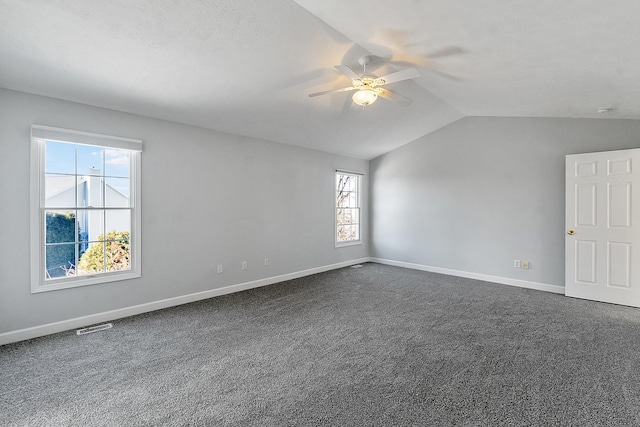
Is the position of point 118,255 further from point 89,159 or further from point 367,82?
point 367,82

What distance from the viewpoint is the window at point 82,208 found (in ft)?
10.4

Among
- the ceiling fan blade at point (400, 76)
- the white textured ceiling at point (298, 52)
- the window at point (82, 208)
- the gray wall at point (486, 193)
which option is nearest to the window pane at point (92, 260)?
the window at point (82, 208)

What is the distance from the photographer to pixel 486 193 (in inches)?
216

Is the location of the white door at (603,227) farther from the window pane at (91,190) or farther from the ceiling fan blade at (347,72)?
the window pane at (91,190)

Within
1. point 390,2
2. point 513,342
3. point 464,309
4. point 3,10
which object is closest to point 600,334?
point 513,342

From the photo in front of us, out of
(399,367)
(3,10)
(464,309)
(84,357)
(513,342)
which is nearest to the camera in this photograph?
(3,10)

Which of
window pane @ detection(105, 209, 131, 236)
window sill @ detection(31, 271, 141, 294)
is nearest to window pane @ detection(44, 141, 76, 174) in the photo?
window pane @ detection(105, 209, 131, 236)

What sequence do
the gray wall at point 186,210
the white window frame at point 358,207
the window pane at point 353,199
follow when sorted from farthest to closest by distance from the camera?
the window pane at point 353,199 < the white window frame at point 358,207 < the gray wall at point 186,210

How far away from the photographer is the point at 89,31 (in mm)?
2379

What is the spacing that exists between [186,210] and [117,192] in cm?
83

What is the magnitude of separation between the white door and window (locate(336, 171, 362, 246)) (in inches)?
149

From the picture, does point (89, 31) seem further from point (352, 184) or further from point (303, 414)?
point (352, 184)

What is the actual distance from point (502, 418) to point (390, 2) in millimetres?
2945

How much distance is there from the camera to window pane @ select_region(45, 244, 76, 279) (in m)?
3.27
